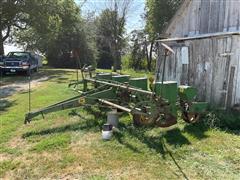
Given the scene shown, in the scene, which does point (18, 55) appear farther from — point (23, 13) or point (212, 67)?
point (212, 67)

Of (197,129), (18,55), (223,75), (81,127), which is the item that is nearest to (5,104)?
(81,127)

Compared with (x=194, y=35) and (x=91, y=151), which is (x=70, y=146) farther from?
(x=194, y=35)

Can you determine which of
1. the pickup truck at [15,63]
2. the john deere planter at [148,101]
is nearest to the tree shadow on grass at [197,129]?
the john deere planter at [148,101]

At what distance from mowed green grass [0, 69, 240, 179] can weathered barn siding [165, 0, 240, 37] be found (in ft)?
12.4

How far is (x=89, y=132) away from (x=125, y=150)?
1739 mm

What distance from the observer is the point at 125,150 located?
7.48 meters

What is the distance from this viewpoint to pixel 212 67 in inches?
447

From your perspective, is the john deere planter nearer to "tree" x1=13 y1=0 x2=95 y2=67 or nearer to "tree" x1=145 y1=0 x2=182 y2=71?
"tree" x1=145 y1=0 x2=182 y2=71

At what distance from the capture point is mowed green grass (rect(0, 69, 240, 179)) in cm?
645

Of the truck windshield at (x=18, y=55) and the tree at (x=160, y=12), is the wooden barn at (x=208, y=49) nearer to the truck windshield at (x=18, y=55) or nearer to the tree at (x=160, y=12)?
the truck windshield at (x=18, y=55)

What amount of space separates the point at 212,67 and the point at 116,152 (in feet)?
17.1

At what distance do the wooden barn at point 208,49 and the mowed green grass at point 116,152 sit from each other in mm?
2131

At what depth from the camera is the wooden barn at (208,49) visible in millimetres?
10664

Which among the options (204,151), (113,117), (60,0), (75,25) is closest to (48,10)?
(60,0)
